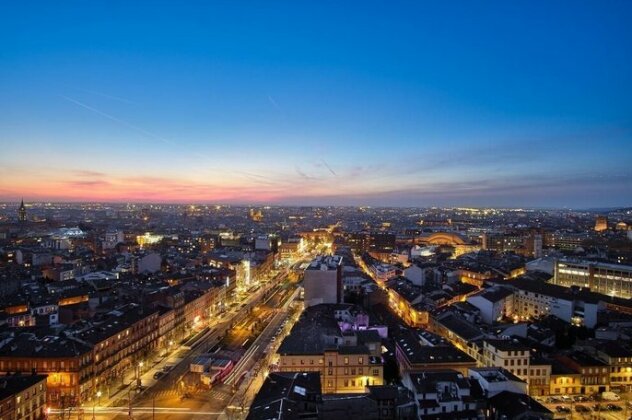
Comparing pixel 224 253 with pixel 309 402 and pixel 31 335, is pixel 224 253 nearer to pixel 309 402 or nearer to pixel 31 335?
pixel 31 335

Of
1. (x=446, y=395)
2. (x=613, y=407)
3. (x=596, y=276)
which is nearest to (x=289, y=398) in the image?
(x=446, y=395)

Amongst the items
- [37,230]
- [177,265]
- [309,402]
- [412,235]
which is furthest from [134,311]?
[37,230]

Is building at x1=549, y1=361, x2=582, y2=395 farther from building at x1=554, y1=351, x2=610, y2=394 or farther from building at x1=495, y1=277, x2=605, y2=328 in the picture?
building at x1=495, y1=277, x2=605, y2=328

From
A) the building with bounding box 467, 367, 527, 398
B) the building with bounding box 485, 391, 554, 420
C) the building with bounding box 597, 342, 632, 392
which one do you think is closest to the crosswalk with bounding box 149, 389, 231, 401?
the building with bounding box 467, 367, 527, 398

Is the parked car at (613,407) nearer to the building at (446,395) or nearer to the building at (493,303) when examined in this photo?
the building at (446,395)

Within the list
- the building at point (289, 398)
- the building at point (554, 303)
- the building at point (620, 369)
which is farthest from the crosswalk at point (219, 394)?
the building at point (554, 303)
